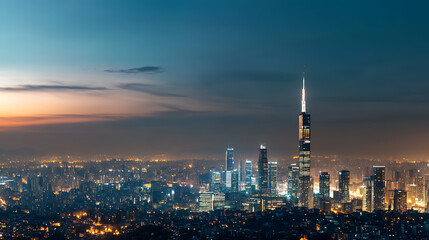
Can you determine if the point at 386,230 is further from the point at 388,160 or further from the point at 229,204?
the point at 388,160

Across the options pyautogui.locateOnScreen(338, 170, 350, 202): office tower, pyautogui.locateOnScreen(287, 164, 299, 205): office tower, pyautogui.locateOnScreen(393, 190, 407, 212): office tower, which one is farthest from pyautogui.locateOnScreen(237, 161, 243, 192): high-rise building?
pyautogui.locateOnScreen(393, 190, 407, 212): office tower

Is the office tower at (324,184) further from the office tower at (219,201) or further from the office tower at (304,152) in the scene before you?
the office tower at (219,201)

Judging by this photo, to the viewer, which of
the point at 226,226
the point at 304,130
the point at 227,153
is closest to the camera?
the point at 226,226

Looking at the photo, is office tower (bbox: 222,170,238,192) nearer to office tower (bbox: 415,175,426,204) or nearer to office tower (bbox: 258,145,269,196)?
office tower (bbox: 258,145,269,196)

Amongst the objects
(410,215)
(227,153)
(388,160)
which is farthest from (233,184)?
(410,215)

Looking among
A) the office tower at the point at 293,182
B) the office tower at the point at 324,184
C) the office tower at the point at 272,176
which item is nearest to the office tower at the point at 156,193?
the office tower at the point at 293,182
